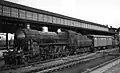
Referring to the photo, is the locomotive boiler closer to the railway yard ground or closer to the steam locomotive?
the steam locomotive

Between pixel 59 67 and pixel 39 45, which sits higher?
pixel 39 45

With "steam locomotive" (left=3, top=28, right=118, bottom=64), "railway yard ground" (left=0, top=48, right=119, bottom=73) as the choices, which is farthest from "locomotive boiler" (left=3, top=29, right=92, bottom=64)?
"railway yard ground" (left=0, top=48, right=119, bottom=73)

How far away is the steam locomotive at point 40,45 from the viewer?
1162 cm

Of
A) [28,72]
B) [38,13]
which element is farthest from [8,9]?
[28,72]

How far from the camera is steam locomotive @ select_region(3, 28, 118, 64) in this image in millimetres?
11625

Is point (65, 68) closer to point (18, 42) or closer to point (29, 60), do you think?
point (29, 60)

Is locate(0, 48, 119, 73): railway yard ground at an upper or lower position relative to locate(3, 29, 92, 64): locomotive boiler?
lower

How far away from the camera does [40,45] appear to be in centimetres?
1361

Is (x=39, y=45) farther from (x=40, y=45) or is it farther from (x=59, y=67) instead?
(x=59, y=67)

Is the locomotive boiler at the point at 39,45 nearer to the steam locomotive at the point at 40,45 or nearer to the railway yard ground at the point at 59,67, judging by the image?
the steam locomotive at the point at 40,45

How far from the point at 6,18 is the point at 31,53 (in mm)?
5896

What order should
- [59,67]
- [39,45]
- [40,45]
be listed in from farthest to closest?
[40,45] → [39,45] → [59,67]

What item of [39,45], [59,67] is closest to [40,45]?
[39,45]

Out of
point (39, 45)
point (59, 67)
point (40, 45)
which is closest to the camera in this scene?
point (59, 67)
